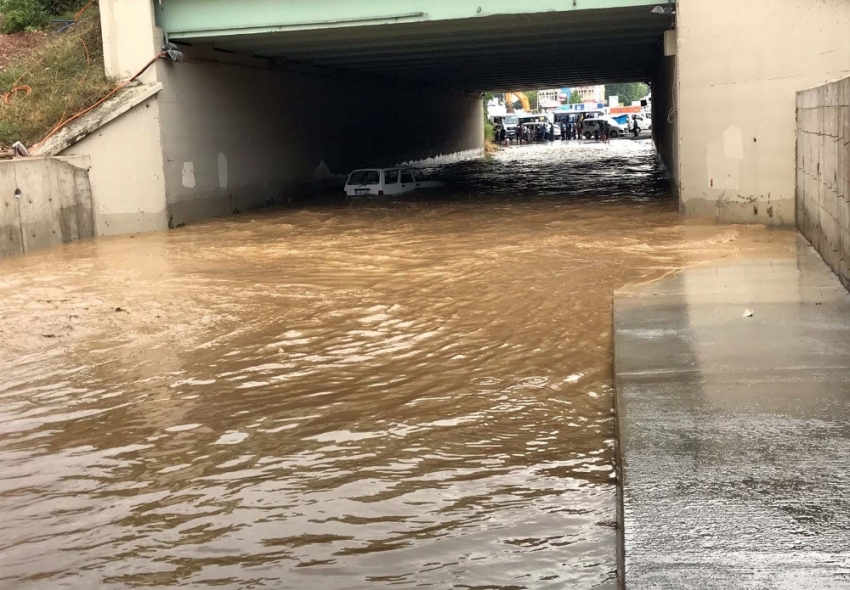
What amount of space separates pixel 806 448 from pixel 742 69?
43.6ft

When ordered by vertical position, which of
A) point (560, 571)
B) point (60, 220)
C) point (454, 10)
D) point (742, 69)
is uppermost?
point (454, 10)

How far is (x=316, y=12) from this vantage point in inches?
784

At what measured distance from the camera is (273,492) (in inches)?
228

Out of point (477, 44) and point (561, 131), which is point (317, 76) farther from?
point (561, 131)

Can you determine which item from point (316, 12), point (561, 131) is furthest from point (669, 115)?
point (561, 131)

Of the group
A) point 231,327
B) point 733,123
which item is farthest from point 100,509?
point 733,123

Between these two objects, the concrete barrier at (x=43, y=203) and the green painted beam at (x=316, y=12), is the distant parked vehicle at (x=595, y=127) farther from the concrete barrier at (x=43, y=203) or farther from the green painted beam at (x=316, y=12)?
the concrete barrier at (x=43, y=203)

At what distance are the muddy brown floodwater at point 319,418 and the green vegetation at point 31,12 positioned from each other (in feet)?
45.2

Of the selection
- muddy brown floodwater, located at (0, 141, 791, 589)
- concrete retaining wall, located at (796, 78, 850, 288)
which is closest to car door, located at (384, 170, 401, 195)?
Result: muddy brown floodwater, located at (0, 141, 791, 589)

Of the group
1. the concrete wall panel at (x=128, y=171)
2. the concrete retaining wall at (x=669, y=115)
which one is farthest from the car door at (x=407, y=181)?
the concrete wall panel at (x=128, y=171)

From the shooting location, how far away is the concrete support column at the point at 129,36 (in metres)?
20.5

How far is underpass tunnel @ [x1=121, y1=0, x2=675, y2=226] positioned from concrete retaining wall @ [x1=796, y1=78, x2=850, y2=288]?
541cm

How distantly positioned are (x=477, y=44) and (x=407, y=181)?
5.21 metres

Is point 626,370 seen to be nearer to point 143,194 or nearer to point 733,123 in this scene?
point 733,123
